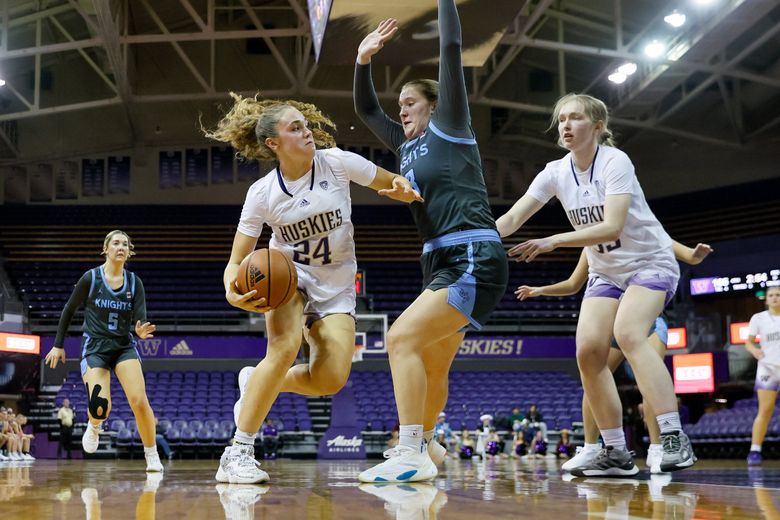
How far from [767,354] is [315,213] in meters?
5.70

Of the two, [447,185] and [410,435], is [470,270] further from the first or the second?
[410,435]

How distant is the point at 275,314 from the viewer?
3789mm

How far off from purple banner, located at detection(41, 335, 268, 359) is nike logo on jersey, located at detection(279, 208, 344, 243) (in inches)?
604

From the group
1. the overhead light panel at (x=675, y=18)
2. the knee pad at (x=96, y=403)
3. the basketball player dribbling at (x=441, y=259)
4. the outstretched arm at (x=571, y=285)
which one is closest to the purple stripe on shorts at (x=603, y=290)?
the outstretched arm at (x=571, y=285)

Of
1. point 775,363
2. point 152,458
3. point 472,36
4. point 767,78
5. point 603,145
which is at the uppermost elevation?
point 767,78

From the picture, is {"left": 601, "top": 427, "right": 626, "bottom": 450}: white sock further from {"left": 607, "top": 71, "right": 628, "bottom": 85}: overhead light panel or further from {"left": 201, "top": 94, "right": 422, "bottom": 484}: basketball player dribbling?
{"left": 607, "top": 71, "right": 628, "bottom": 85}: overhead light panel

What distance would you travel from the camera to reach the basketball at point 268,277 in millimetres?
3605

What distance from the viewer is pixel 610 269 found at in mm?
4453

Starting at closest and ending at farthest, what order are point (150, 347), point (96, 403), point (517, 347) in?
point (96, 403) → point (150, 347) → point (517, 347)

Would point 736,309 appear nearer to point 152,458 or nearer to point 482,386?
point 482,386

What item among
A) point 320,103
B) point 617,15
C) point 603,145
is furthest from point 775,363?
point 320,103

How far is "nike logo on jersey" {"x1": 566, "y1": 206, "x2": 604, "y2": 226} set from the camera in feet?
14.6

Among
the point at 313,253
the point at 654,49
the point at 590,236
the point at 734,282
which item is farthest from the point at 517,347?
the point at 313,253

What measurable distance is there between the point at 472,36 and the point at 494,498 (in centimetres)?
1008
